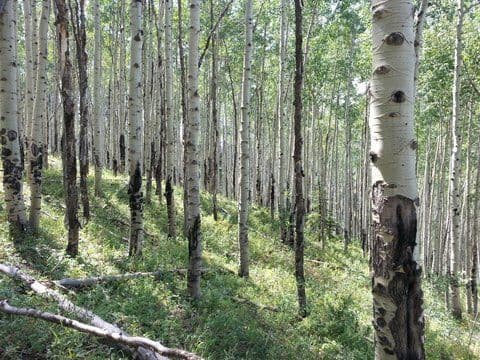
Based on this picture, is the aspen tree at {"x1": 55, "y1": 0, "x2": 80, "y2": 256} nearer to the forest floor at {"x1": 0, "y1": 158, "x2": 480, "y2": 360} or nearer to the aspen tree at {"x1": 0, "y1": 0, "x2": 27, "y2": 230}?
the forest floor at {"x1": 0, "y1": 158, "x2": 480, "y2": 360}

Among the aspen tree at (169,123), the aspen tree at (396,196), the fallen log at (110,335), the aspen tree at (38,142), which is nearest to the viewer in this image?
the aspen tree at (396,196)

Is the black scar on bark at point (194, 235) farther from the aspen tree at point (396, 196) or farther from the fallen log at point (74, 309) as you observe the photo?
the aspen tree at point (396, 196)

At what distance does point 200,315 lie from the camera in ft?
18.3

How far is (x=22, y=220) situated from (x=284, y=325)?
15.5ft

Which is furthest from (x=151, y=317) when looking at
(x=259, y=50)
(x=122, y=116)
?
(x=259, y=50)

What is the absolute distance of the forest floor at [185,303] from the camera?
3990 millimetres

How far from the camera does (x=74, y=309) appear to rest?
12.9 ft

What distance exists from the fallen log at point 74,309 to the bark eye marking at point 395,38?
309 centimetres

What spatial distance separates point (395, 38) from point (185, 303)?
4.59m

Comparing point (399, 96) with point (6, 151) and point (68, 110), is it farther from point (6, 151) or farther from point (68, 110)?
point (6, 151)

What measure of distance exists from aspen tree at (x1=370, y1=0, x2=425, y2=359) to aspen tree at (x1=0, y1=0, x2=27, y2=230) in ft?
20.6

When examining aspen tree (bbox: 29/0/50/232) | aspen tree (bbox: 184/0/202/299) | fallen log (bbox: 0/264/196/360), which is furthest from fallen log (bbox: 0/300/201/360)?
aspen tree (bbox: 29/0/50/232)

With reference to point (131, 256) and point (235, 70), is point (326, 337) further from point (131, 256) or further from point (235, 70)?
point (235, 70)

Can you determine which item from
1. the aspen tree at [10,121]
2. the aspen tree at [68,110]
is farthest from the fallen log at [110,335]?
the aspen tree at [10,121]
